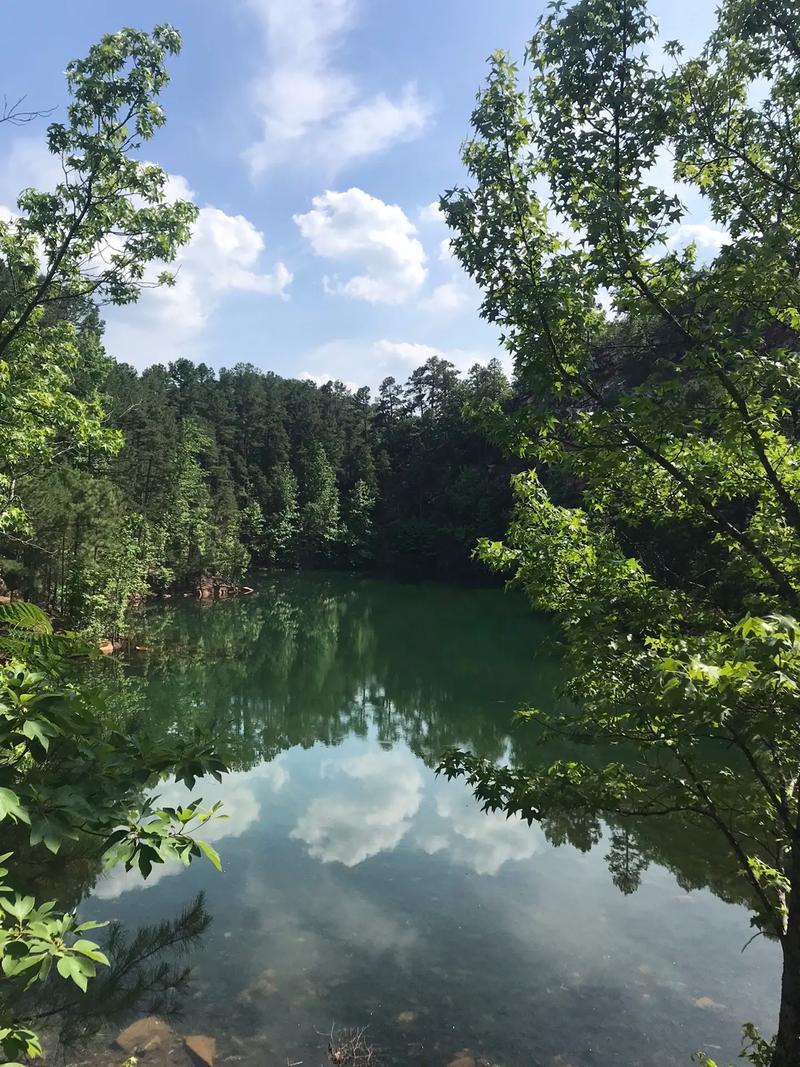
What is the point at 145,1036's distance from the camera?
5.83 m

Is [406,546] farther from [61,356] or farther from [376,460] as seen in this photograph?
[61,356]

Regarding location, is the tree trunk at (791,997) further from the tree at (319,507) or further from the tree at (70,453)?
the tree at (319,507)

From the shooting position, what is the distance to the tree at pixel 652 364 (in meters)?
3.87

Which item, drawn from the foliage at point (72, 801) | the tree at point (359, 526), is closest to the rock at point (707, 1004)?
the foliage at point (72, 801)

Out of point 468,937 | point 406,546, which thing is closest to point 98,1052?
point 468,937

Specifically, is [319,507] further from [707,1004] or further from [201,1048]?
[201,1048]

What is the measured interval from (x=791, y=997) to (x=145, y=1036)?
5339 millimetres

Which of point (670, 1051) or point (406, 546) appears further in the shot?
point (406, 546)

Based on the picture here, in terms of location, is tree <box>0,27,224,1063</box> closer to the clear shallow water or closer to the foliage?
the foliage

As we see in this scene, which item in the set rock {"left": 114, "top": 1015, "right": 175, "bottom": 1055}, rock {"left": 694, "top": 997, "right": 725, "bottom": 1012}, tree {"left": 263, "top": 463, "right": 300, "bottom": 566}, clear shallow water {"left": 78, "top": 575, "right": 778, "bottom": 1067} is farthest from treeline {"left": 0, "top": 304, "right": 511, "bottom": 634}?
rock {"left": 694, "top": 997, "right": 725, "bottom": 1012}

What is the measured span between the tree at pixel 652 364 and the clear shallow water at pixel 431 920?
2.45 ft

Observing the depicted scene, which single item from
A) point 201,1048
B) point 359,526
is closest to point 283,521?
point 359,526

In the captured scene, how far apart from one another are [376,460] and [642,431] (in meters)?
68.9

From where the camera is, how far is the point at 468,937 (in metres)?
7.76
